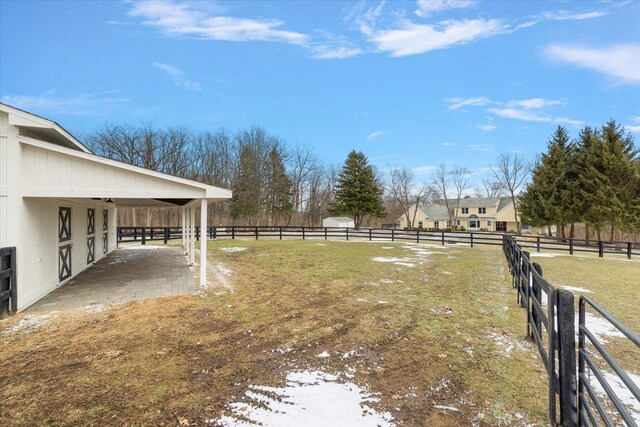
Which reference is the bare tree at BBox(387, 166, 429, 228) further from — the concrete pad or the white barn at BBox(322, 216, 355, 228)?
the concrete pad

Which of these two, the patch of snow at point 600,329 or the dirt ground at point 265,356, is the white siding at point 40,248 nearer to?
the dirt ground at point 265,356

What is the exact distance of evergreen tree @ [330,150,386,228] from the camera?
43.6m

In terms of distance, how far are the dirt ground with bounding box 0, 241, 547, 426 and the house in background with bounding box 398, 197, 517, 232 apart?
153 ft

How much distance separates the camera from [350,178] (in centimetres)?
4419

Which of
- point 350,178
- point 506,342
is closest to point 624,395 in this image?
point 506,342

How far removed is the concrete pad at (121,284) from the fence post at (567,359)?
23.1ft

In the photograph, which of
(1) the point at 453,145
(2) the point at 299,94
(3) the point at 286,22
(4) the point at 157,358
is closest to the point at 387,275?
(4) the point at 157,358

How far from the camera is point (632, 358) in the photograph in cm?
415

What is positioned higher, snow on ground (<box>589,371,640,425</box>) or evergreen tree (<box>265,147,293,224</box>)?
evergreen tree (<box>265,147,293,224</box>)

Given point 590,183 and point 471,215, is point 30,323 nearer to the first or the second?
point 590,183

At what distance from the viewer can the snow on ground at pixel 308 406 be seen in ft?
8.84

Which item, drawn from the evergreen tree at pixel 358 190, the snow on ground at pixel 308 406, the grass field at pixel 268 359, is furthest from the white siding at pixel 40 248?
the evergreen tree at pixel 358 190

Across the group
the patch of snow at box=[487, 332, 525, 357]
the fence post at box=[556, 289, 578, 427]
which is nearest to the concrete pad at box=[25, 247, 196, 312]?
the patch of snow at box=[487, 332, 525, 357]

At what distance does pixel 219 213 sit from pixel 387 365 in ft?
130
